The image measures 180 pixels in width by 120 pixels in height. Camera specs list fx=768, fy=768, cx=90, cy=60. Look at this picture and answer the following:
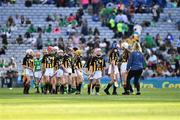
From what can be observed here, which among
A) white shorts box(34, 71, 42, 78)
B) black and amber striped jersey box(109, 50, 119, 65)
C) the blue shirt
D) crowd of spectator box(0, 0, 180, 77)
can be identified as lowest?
white shorts box(34, 71, 42, 78)

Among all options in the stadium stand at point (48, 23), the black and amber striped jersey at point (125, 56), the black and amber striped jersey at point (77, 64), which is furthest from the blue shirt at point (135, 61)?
the stadium stand at point (48, 23)

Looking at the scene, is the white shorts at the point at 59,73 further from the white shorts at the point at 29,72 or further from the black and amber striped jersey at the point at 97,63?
the black and amber striped jersey at the point at 97,63

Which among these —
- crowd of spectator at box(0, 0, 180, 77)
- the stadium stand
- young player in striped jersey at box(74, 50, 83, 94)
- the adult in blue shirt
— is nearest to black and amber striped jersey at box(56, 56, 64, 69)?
young player in striped jersey at box(74, 50, 83, 94)

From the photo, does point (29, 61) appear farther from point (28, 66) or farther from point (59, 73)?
point (59, 73)

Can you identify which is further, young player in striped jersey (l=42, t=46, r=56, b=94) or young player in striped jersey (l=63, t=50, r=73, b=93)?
young player in striped jersey (l=42, t=46, r=56, b=94)

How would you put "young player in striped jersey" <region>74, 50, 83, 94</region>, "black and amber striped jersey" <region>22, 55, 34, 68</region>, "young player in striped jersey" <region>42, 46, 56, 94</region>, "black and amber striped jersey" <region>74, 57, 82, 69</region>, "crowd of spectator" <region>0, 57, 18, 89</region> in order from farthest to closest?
"crowd of spectator" <region>0, 57, 18, 89</region>
"black and amber striped jersey" <region>22, 55, 34, 68</region>
"young player in striped jersey" <region>42, 46, 56, 94</region>
"black and amber striped jersey" <region>74, 57, 82, 69</region>
"young player in striped jersey" <region>74, 50, 83, 94</region>

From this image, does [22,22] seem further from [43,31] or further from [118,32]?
[118,32]

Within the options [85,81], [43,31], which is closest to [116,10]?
[43,31]

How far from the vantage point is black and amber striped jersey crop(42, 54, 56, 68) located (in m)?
33.3

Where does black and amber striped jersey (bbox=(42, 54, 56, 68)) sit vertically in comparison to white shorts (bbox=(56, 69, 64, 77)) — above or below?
above

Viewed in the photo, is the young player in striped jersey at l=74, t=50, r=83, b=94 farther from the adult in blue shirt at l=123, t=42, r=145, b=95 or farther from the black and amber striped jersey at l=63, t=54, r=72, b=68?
the adult in blue shirt at l=123, t=42, r=145, b=95

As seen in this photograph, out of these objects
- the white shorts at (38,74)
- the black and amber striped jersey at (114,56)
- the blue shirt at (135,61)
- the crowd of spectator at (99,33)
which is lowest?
the white shorts at (38,74)

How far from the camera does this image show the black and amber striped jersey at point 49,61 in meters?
33.3

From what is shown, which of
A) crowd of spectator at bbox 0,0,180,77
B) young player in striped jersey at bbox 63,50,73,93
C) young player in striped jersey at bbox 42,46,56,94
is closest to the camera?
young player in striped jersey at bbox 63,50,73,93
